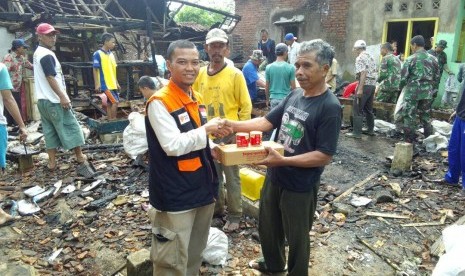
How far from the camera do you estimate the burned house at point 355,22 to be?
1044 cm

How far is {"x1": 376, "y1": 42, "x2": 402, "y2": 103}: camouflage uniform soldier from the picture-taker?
8.01m

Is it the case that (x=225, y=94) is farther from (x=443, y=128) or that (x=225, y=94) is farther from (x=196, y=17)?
(x=196, y=17)

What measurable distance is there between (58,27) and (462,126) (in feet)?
35.6

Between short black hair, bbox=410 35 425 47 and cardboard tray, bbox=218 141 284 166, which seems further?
short black hair, bbox=410 35 425 47

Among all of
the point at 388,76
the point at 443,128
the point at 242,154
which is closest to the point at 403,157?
the point at 443,128

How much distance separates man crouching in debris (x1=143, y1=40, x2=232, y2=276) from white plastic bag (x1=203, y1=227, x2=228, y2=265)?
94 centimetres

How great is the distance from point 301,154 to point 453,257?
137 centimetres

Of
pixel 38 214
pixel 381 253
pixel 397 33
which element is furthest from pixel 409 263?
pixel 397 33

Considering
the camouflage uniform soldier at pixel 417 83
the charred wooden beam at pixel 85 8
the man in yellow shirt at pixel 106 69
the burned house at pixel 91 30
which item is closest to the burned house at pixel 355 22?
the burned house at pixel 91 30

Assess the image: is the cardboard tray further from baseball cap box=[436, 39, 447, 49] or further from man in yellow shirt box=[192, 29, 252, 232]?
baseball cap box=[436, 39, 447, 49]

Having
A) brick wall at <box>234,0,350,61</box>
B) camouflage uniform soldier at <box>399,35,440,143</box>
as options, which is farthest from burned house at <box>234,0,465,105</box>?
camouflage uniform soldier at <box>399,35,440,143</box>

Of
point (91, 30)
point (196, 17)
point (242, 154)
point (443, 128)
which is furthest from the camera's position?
point (196, 17)

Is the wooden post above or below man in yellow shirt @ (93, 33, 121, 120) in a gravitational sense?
below

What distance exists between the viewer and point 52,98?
5121mm
